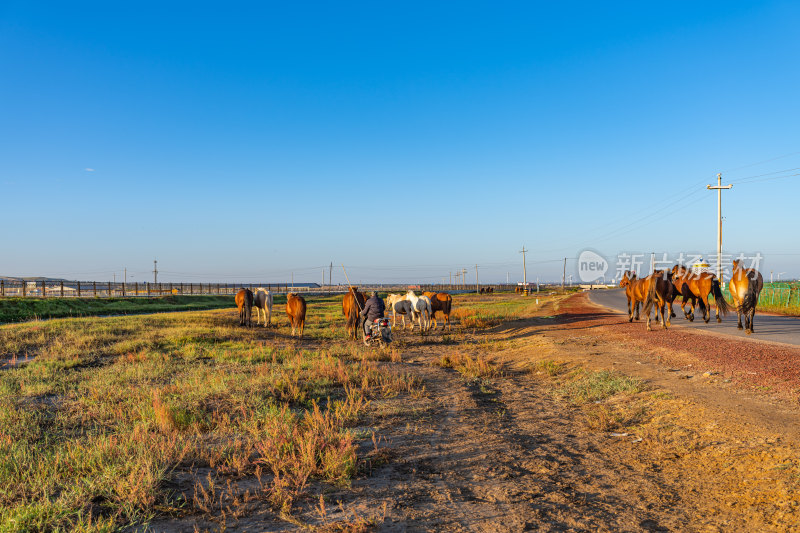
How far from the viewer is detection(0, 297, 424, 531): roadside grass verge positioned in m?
4.23

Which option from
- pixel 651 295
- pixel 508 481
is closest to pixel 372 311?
pixel 651 295

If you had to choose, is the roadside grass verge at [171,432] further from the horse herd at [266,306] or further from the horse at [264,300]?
the horse at [264,300]

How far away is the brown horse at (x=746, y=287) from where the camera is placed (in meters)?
13.6

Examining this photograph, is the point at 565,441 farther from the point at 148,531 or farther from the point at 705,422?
the point at 148,531

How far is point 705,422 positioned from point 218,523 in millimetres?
6022

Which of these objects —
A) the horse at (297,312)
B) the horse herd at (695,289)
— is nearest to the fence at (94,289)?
the horse at (297,312)

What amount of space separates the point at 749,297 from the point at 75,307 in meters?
42.6

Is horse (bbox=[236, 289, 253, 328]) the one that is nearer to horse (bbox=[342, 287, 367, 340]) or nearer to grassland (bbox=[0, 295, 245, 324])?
horse (bbox=[342, 287, 367, 340])

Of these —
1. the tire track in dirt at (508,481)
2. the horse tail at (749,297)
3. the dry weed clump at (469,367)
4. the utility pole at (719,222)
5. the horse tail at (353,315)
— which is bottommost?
the dry weed clump at (469,367)

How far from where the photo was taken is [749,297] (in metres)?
13.8

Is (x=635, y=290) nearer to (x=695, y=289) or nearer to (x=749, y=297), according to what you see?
(x=695, y=289)

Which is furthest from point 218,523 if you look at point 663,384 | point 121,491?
point 663,384

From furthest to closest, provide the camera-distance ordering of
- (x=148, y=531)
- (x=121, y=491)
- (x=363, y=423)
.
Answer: (x=363, y=423) < (x=121, y=491) < (x=148, y=531)

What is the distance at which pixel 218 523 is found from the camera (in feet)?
13.0
